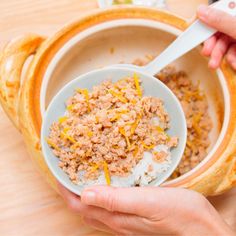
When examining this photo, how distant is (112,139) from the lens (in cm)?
70

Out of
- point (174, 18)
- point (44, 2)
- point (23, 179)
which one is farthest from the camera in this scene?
point (44, 2)

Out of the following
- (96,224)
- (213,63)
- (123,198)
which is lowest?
(96,224)

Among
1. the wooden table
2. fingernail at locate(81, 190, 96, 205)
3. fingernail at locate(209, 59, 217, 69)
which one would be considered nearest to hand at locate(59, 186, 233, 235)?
fingernail at locate(81, 190, 96, 205)

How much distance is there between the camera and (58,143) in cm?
72

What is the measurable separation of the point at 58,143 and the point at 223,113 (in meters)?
0.36

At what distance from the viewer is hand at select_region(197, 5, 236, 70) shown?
0.75 metres

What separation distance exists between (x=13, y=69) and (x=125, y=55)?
11.6 inches

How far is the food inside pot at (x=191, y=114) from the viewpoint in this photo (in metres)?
0.86

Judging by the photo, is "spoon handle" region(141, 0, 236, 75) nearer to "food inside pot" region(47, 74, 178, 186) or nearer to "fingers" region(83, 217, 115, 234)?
"food inside pot" region(47, 74, 178, 186)

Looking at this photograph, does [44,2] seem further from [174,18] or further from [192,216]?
[192,216]

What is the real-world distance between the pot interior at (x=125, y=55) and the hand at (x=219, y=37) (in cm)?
4

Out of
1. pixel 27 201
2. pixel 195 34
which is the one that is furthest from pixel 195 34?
pixel 27 201

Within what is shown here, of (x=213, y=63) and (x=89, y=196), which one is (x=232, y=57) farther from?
(x=89, y=196)

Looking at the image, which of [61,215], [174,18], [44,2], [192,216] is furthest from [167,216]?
[44,2]
